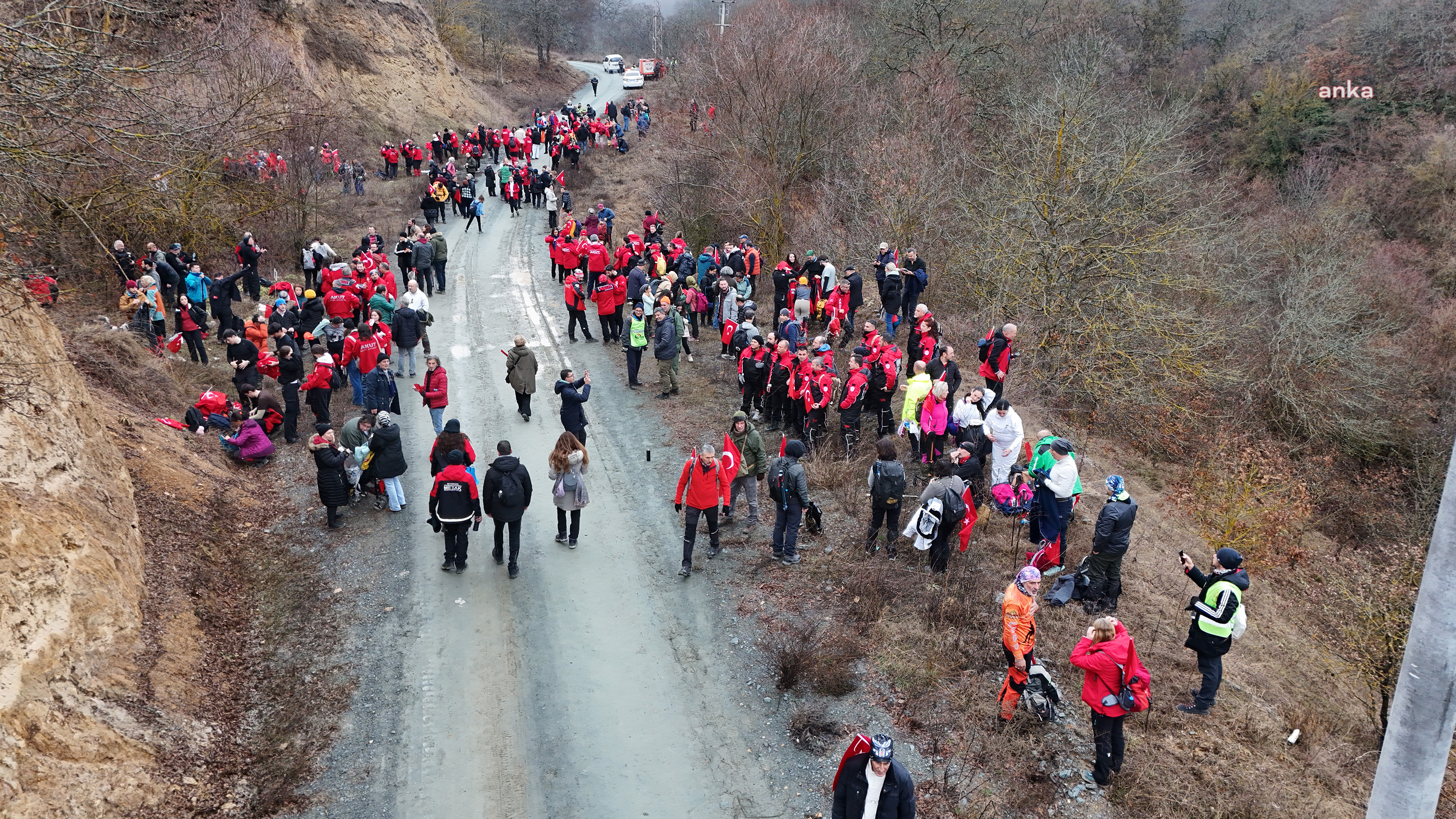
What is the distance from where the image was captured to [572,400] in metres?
13.1

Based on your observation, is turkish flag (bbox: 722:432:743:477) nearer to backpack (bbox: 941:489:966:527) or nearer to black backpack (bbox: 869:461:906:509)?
black backpack (bbox: 869:461:906:509)

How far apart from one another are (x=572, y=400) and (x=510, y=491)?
295 cm

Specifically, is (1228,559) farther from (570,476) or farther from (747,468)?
(570,476)

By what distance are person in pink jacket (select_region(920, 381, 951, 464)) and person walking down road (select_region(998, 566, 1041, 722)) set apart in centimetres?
456

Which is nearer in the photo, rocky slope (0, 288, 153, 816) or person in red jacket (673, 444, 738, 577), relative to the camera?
rocky slope (0, 288, 153, 816)

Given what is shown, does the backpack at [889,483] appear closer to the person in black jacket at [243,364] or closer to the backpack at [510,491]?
the backpack at [510,491]

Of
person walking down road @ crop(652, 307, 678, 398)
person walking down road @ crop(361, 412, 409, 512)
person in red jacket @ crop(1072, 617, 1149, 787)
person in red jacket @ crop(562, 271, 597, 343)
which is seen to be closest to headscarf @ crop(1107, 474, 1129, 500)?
person in red jacket @ crop(1072, 617, 1149, 787)

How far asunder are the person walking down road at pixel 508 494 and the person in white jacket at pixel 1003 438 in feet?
20.2

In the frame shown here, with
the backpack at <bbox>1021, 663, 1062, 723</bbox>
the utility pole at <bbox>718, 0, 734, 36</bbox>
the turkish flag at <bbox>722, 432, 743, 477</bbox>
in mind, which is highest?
the utility pole at <bbox>718, 0, 734, 36</bbox>

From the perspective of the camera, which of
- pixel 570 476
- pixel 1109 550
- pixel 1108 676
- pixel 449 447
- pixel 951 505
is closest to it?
pixel 1108 676

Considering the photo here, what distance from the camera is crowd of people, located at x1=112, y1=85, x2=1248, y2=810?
32.8 feet

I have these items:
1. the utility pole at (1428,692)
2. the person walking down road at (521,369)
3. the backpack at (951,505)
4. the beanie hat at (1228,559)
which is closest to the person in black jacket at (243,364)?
the person walking down road at (521,369)

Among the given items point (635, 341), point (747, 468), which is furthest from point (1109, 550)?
point (635, 341)

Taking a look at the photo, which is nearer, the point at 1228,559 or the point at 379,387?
the point at 1228,559
